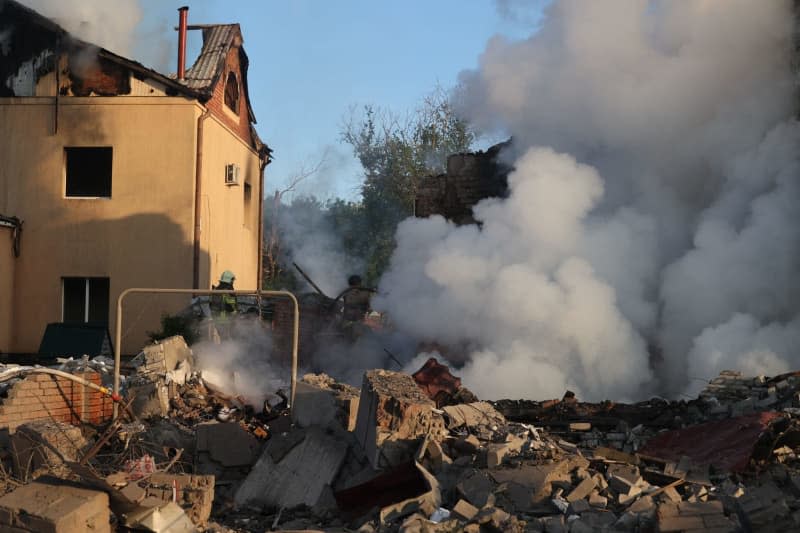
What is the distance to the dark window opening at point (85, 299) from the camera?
56.7ft

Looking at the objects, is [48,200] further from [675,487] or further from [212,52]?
[675,487]

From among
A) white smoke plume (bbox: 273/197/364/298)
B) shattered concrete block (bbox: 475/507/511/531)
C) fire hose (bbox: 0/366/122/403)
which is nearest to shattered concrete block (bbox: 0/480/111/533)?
shattered concrete block (bbox: 475/507/511/531)

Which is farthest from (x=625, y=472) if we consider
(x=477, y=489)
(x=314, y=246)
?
(x=314, y=246)

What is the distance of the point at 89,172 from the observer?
17766 mm

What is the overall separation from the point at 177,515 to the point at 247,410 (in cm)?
453

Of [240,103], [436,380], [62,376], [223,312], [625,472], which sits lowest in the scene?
[625,472]

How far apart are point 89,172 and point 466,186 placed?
7800mm

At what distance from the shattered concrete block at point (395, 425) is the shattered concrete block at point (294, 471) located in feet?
1.40

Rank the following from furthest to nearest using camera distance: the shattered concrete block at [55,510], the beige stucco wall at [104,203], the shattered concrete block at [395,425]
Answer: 1. the beige stucco wall at [104,203]
2. the shattered concrete block at [395,425]
3. the shattered concrete block at [55,510]

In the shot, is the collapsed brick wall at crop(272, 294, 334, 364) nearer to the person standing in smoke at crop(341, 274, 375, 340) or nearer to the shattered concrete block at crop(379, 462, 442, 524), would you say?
the person standing in smoke at crop(341, 274, 375, 340)

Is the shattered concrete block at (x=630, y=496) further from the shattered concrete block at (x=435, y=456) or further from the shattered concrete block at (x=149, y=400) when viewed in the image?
the shattered concrete block at (x=149, y=400)

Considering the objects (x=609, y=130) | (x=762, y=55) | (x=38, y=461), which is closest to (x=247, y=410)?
(x=38, y=461)

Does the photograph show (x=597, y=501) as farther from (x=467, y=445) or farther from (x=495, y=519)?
(x=467, y=445)

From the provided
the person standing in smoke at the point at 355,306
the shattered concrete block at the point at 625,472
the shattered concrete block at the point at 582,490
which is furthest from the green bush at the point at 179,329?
the shattered concrete block at the point at 582,490
